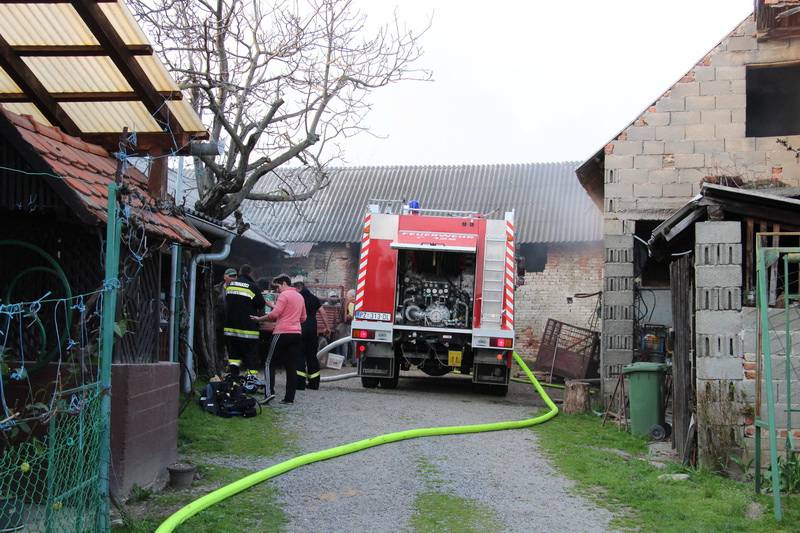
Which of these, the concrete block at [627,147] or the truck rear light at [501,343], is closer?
the concrete block at [627,147]

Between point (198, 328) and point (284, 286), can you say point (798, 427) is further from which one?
point (198, 328)

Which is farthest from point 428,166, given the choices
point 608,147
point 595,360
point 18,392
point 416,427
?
point 18,392

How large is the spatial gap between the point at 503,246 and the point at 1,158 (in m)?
9.52

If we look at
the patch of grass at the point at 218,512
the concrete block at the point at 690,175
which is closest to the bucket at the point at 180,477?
the patch of grass at the point at 218,512

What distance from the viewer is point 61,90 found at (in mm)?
6992

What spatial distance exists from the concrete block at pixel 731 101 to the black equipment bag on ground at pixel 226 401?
815 centimetres

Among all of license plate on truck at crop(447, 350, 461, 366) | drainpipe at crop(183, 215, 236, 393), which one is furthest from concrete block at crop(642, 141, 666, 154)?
drainpipe at crop(183, 215, 236, 393)

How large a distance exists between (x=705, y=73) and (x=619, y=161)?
5.90 ft

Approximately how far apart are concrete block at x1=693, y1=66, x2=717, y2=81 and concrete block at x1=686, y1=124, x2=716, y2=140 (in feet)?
2.31

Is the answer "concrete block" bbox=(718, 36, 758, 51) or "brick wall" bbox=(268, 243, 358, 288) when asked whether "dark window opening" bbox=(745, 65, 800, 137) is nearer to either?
"concrete block" bbox=(718, 36, 758, 51)

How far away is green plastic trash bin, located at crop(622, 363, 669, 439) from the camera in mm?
10602

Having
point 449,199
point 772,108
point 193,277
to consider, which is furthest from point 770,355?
point 449,199

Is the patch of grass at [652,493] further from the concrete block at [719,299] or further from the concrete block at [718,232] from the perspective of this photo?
the concrete block at [718,232]

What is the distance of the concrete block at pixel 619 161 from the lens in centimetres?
1333
